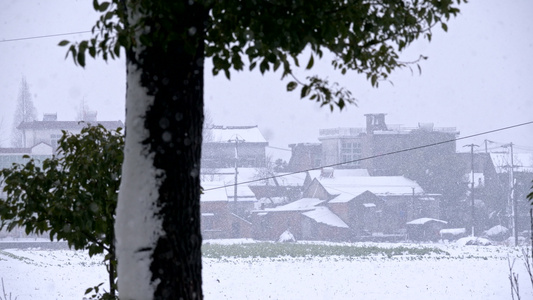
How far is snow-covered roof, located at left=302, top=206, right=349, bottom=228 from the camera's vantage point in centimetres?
4935

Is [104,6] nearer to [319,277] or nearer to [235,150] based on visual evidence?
[319,277]

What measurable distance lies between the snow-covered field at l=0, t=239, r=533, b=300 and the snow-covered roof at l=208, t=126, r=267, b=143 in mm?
39673

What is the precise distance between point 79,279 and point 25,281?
2.21 metres

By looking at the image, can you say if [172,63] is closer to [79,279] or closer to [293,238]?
[79,279]

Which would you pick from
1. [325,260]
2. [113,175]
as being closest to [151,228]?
[113,175]

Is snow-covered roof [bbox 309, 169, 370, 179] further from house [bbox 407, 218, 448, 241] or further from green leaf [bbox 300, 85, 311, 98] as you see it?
green leaf [bbox 300, 85, 311, 98]

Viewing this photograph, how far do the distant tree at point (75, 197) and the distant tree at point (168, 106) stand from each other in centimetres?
174

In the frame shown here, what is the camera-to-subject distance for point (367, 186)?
56281mm

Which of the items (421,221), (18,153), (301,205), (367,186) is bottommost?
(421,221)

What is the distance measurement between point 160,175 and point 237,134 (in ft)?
215

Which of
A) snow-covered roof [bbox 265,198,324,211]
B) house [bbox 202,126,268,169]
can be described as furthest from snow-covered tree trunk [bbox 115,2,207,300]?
house [bbox 202,126,268,169]

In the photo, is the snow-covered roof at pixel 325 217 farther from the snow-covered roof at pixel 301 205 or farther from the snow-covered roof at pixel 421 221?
the snow-covered roof at pixel 421 221

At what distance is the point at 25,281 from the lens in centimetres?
1759

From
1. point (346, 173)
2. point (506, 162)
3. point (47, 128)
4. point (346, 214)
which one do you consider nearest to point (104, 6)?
point (346, 214)
